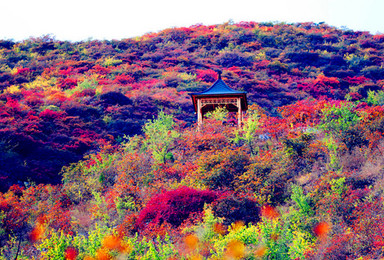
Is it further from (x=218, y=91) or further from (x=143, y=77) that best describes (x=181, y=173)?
(x=143, y=77)

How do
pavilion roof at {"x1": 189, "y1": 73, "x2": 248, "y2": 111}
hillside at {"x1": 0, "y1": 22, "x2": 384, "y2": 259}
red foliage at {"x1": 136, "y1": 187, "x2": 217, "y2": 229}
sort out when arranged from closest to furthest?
hillside at {"x1": 0, "y1": 22, "x2": 384, "y2": 259}, red foliage at {"x1": 136, "y1": 187, "x2": 217, "y2": 229}, pavilion roof at {"x1": 189, "y1": 73, "x2": 248, "y2": 111}

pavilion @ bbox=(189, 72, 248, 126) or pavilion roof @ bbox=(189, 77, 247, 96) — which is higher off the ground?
pavilion roof @ bbox=(189, 77, 247, 96)

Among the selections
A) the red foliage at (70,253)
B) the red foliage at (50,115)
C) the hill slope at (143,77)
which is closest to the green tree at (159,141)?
the hill slope at (143,77)

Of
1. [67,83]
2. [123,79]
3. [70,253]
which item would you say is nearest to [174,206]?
[70,253]

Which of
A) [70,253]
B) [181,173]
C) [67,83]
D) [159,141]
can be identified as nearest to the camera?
[70,253]

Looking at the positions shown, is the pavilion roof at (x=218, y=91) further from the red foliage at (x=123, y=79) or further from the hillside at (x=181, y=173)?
the red foliage at (x=123, y=79)

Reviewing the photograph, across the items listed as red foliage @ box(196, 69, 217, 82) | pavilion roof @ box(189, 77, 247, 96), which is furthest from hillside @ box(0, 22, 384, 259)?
pavilion roof @ box(189, 77, 247, 96)

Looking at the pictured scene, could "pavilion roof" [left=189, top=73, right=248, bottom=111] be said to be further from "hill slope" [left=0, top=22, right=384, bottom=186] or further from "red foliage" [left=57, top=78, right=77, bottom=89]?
"red foliage" [left=57, top=78, right=77, bottom=89]

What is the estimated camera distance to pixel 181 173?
15727 millimetres

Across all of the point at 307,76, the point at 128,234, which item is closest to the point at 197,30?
the point at 307,76

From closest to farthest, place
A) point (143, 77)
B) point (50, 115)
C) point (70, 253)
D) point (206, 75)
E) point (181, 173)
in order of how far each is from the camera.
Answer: point (70, 253), point (181, 173), point (50, 115), point (143, 77), point (206, 75)

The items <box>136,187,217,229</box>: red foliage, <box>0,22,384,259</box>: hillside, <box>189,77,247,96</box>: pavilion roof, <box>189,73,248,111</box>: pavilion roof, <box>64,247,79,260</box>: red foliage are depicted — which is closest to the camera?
<box>64,247,79,260</box>: red foliage

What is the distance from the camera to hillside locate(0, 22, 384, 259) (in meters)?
10.2

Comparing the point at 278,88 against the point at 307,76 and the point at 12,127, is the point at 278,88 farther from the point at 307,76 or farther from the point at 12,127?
the point at 12,127
